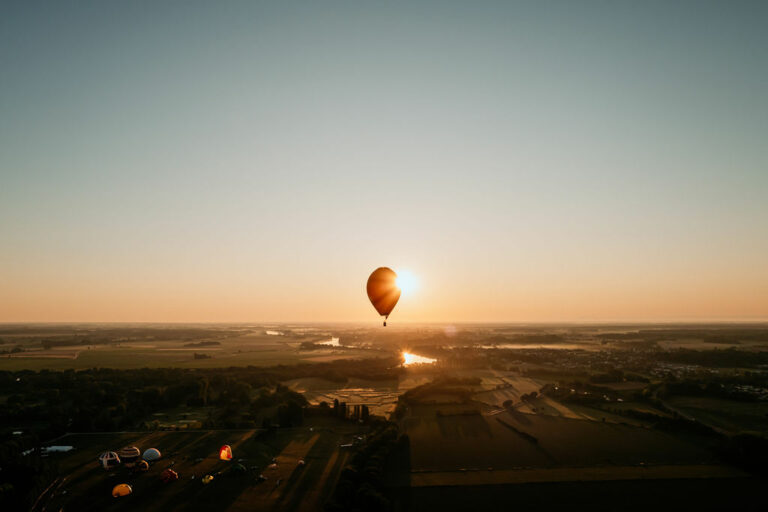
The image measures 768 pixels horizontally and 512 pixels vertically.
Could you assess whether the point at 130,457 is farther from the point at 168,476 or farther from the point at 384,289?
the point at 384,289

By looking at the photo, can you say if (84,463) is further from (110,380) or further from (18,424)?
(110,380)

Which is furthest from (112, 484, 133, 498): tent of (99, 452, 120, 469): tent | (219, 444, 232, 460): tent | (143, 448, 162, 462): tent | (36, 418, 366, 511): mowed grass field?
(219, 444, 232, 460): tent

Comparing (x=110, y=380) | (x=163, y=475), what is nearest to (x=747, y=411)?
(x=163, y=475)

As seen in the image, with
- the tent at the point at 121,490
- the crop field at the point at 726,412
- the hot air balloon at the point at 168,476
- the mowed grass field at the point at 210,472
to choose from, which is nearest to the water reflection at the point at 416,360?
the crop field at the point at 726,412

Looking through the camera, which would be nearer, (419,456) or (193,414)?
(419,456)

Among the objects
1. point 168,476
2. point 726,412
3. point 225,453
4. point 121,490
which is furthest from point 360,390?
point 726,412
